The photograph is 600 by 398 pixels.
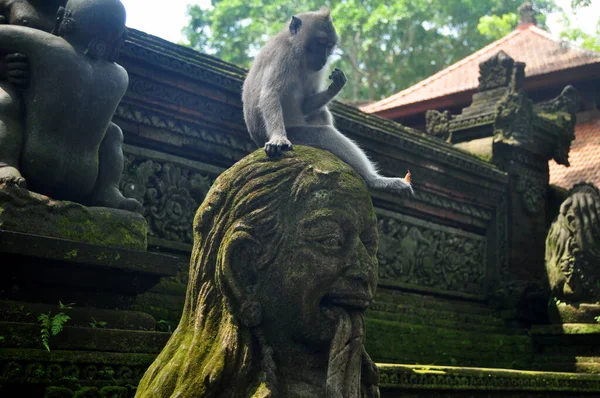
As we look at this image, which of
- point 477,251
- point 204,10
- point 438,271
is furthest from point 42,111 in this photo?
point 204,10

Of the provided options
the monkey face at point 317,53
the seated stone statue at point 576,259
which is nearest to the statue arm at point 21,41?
the monkey face at point 317,53

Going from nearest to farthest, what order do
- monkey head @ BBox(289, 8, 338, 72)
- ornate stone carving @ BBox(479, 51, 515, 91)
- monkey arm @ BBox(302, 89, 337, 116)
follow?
monkey head @ BBox(289, 8, 338, 72) → monkey arm @ BBox(302, 89, 337, 116) → ornate stone carving @ BBox(479, 51, 515, 91)

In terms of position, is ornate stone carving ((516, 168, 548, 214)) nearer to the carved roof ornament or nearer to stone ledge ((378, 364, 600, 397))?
the carved roof ornament

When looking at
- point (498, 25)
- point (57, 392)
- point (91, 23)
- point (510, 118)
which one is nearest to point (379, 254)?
point (510, 118)

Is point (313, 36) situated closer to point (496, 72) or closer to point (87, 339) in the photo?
point (87, 339)

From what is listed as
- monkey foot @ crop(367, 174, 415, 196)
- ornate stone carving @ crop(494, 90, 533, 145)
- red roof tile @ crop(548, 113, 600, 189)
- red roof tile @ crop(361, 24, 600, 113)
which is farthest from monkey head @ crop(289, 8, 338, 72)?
red roof tile @ crop(361, 24, 600, 113)

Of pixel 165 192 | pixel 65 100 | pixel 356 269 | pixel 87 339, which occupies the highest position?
pixel 165 192

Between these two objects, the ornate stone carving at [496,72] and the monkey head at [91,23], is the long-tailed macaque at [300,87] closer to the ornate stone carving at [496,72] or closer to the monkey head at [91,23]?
the monkey head at [91,23]

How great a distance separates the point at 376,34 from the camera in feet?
98.0

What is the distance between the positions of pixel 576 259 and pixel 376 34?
69.4 feet

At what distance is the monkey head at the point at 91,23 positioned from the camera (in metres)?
4.73

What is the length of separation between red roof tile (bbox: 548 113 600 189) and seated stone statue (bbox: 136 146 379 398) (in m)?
13.5

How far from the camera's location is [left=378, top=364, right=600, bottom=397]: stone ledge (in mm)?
5688

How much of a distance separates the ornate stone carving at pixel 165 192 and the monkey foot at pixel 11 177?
228cm
